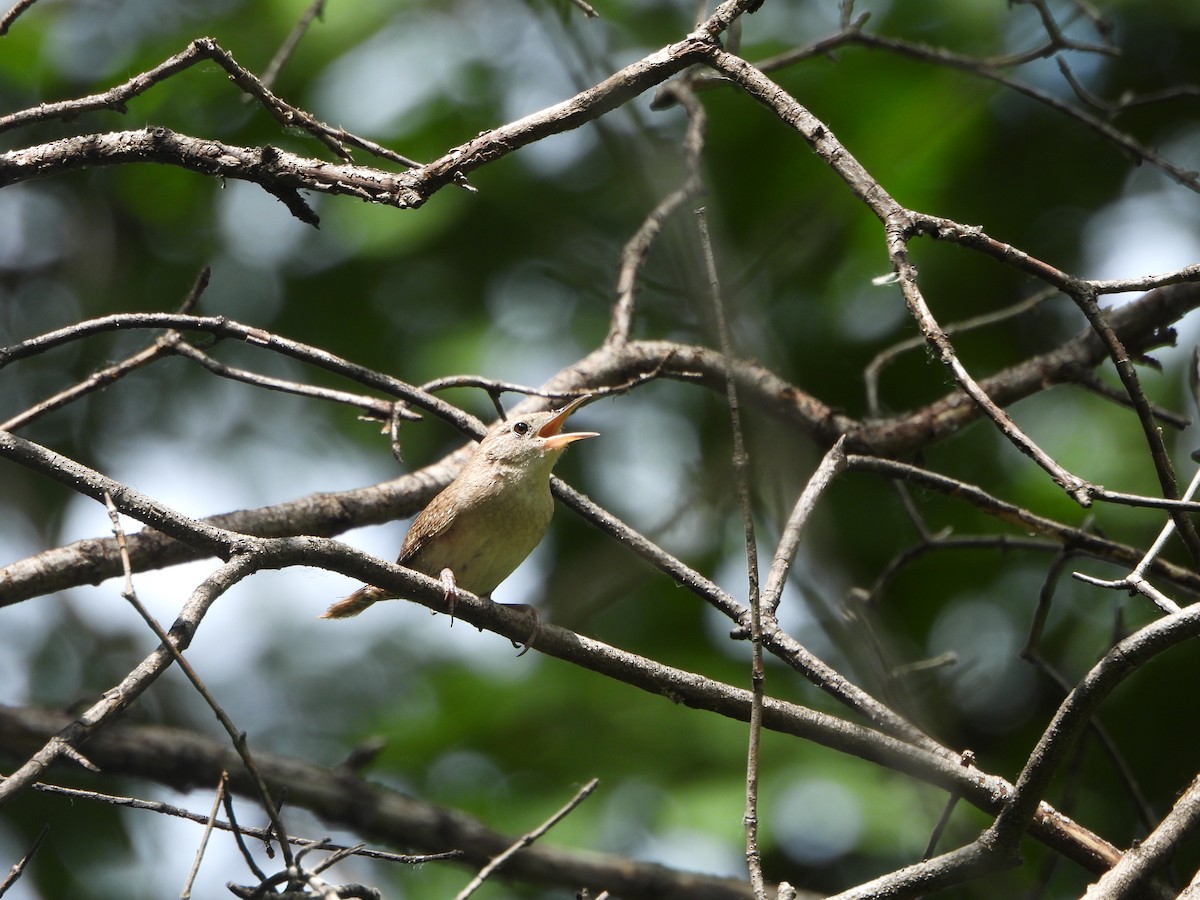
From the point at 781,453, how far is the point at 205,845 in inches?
91.3

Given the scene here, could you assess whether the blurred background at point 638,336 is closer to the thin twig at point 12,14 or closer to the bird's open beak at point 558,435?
the bird's open beak at point 558,435

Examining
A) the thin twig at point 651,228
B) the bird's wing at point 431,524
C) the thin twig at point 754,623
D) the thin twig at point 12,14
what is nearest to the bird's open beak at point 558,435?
the thin twig at point 651,228

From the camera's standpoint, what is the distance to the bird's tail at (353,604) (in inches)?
164

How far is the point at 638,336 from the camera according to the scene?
6176 millimetres

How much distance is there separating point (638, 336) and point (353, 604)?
249 cm

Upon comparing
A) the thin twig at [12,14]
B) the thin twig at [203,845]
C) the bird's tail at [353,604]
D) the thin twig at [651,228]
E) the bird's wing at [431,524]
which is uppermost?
the thin twig at [651,228]

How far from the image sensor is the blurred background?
16.5 feet

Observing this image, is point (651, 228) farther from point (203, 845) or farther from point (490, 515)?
point (203, 845)

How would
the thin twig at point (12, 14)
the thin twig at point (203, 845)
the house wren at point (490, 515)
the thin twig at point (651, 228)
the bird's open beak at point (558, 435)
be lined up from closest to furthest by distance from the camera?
the thin twig at point (203, 845)
the thin twig at point (12, 14)
the house wren at point (490, 515)
the bird's open beak at point (558, 435)
the thin twig at point (651, 228)

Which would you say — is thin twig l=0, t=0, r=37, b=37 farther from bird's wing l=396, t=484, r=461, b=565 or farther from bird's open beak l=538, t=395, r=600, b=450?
bird's open beak l=538, t=395, r=600, b=450

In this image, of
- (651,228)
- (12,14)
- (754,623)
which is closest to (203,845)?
(754,623)

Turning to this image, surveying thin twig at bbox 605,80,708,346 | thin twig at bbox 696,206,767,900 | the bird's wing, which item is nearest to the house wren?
the bird's wing

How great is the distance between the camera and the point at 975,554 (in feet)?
18.6

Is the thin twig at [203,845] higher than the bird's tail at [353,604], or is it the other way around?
the bird's tail at [353,604]
